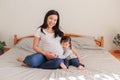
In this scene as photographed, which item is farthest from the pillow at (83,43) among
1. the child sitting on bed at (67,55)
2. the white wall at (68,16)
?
the child sitting on bed at (67,55)

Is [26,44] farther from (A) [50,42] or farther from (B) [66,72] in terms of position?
(B) [66,72]

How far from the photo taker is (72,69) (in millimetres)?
2068

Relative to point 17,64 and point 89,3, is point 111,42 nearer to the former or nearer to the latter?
point 89,3

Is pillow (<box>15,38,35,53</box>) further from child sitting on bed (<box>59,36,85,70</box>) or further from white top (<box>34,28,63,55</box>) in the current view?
child sitting on bed (<box>59,36,85,70</box>)

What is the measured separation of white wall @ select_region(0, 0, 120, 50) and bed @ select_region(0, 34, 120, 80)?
381 mm

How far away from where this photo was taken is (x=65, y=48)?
7.66ft

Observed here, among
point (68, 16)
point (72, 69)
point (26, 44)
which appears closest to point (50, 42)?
point (72, 69)

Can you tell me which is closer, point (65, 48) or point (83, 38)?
point (65, 48)

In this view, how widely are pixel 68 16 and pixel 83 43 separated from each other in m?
0.55

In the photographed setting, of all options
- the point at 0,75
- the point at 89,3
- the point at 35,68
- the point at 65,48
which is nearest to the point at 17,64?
the point at 35,68

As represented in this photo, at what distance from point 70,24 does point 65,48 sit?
1170 millimetres

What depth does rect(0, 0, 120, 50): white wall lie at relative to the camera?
3395mm

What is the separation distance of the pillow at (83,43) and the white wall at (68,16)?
0.25m

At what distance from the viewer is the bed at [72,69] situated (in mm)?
1814
